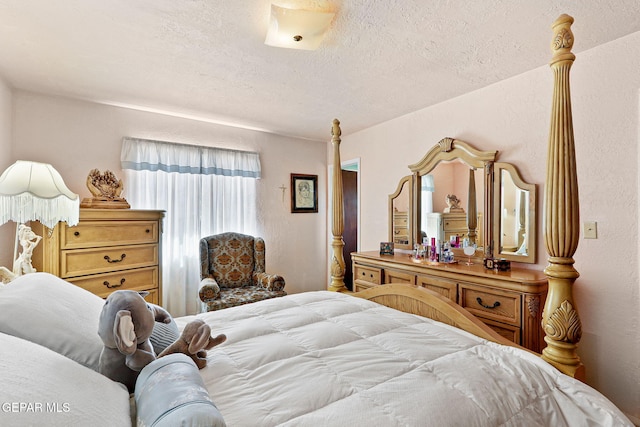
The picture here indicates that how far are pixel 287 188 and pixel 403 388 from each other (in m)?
3.47

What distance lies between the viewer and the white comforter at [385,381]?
0.86 meters

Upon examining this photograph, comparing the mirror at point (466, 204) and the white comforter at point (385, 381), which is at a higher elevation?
the mirror at point (466, 204)

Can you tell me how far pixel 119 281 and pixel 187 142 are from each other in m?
1.64

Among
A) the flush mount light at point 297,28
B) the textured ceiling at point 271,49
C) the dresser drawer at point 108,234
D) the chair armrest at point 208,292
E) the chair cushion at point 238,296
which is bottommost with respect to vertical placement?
the chair cushion at point 238,296

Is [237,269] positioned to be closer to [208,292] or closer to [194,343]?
[208,292]

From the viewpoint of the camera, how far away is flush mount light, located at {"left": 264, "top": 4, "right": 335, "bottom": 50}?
64.2 inches

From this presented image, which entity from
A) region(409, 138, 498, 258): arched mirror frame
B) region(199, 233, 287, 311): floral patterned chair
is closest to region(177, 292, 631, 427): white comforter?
region(409, 138, 498, 258): arched mirror frame

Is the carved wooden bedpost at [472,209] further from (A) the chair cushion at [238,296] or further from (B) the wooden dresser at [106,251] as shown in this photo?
(B) the wooden dresser at [106,251]

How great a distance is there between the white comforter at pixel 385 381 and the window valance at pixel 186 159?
2.47m

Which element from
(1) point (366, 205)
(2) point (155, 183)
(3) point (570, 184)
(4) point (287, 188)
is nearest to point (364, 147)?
(1) point (366, 205)

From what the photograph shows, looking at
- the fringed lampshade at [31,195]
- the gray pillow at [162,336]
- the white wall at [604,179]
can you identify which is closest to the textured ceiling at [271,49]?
the white wall at [604,179]

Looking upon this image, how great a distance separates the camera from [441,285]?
245 cm

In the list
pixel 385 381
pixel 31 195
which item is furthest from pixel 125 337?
pixel 31 195

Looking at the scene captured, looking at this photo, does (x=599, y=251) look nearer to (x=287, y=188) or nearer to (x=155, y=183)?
(x=287, y=188)
